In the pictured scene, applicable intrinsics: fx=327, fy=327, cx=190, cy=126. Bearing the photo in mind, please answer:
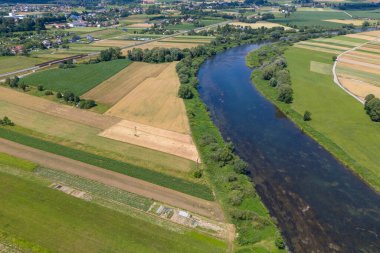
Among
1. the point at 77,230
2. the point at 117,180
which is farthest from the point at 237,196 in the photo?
the point at 77,230

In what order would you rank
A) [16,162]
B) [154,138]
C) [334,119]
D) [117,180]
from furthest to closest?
[334,119] → [154,138] → [16,162] → [117,180]

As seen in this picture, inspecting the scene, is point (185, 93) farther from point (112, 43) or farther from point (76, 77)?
point (112, 43)

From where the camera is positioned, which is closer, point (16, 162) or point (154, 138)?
point (16, 162)

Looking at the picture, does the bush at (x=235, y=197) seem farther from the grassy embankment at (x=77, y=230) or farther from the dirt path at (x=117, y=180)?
the grassy embankment at (x=77, y=230)

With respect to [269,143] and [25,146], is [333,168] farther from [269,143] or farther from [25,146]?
[25,146]

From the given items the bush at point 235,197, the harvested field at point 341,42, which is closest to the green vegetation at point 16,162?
the bush at point 235,197

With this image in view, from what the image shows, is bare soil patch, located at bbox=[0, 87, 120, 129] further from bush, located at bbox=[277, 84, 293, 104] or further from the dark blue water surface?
bush, located at bbox=[277, 84, 293, 104]

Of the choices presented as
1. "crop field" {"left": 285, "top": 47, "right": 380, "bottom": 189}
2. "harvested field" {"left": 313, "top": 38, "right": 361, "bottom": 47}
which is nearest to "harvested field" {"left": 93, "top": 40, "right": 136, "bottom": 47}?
"crop field" {"left": 285, "top": 47, "right": 380, "bottom": 189}
